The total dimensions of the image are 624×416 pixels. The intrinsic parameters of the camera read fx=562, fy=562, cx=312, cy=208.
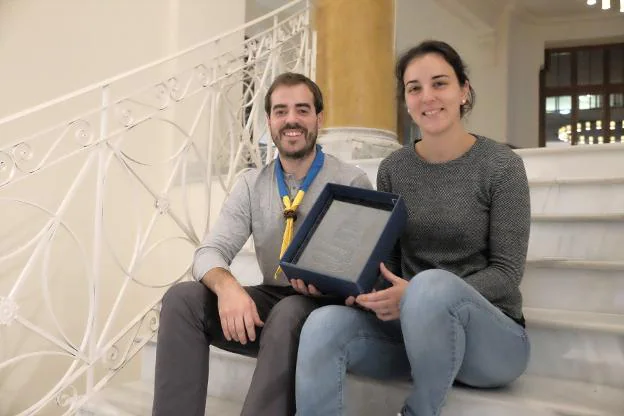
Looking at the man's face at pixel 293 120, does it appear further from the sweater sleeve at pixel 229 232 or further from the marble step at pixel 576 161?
the marble step at pixel 576 161

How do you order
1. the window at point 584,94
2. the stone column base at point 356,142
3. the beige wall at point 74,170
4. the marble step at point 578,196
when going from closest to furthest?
1. the marble step at point 578,196
2. the beige wall at point 74,170
3. the stone column base at point 356,142
4. the window at point 584,94

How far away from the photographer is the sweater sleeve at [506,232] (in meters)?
1.14

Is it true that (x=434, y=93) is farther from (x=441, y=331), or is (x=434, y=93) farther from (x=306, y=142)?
(x=441, y=331)

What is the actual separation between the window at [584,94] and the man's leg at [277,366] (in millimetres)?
5980

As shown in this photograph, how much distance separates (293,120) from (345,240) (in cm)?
41

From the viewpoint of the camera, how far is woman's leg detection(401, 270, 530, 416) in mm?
1020

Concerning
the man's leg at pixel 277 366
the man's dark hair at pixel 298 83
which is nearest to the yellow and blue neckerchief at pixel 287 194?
the man's dark hair at pixel 298 83

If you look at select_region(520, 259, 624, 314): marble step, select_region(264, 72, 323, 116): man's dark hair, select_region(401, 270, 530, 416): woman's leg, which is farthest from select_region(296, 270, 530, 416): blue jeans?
select_region(264, 72, 323, 116): man's dark hair

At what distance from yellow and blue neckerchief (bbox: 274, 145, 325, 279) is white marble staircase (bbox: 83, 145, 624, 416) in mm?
363

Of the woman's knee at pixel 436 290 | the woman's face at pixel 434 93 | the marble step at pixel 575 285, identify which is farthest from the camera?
the marble step at pixel 575 285

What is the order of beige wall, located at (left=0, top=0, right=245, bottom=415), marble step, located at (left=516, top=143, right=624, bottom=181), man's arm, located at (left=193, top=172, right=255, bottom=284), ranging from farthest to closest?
beige wall, located at (left=0, top=0, right=245, bottom=415) → marble step, located at (left=516, top=143, right=624, bottom=181) → man's arm, located at (left=193, top=172, right=255, bottom=284)

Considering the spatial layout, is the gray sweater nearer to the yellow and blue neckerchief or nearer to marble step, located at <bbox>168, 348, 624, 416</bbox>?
the yellow and blue neckerchief

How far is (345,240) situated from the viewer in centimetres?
117

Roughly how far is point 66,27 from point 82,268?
114 cm
